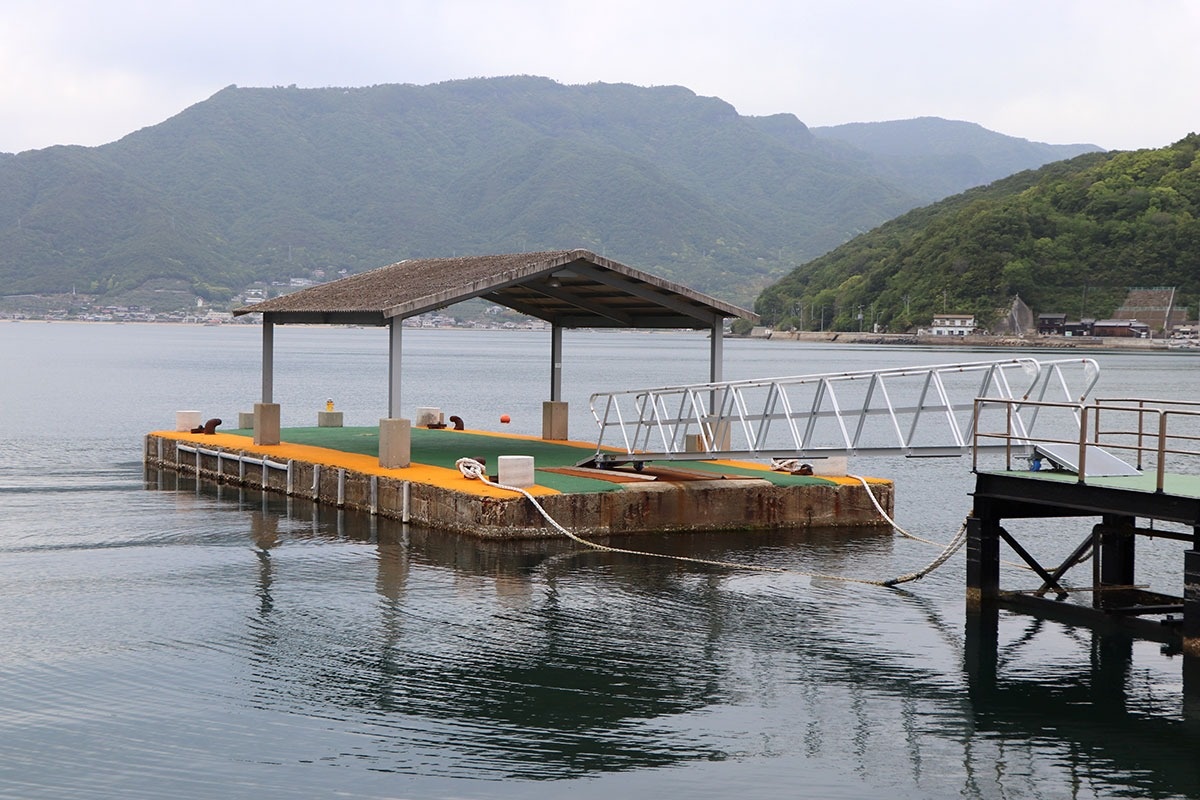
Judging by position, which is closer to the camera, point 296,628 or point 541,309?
point 296,628

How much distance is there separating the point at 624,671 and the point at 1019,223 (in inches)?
6442

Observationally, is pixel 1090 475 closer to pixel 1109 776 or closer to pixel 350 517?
pixel 1109 776

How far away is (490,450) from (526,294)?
3.76 m

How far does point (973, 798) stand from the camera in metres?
11.7

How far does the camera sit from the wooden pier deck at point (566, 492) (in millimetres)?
22906

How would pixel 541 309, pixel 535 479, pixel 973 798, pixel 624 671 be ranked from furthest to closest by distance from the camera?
pixel 541 309
pixel 535 479
pixel 624 671
pixel 973 798

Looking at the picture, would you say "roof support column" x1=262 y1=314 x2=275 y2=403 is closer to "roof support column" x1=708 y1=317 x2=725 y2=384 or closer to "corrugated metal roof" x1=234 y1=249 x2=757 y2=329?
"corrugated metal roof" x1=234 y1=249 x2=757 y2=329

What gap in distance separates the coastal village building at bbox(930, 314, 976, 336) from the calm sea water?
151233mm

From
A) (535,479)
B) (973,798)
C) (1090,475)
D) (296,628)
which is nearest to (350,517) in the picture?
(535,479)

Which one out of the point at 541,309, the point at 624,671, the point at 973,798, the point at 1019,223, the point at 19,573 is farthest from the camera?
the point at 1019,223

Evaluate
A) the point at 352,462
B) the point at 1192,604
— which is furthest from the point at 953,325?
the point at 1192,604

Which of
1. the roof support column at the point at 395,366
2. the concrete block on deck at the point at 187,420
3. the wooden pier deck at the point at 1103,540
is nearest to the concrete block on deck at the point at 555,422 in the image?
the roof support column at the point at 395,366

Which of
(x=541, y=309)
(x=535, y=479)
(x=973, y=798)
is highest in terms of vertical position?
(x=541, y=309)

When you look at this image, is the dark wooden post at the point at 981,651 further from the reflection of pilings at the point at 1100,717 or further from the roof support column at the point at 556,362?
the roof support column at the point at 556,362
